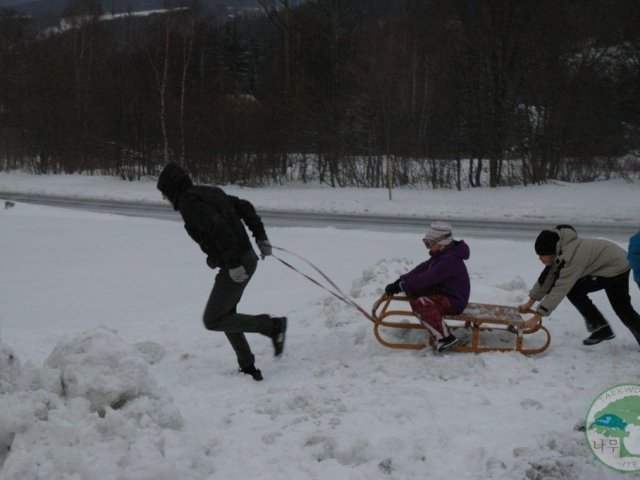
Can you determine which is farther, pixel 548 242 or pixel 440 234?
pixel 440 234

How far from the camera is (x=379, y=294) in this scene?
7164 millimetres

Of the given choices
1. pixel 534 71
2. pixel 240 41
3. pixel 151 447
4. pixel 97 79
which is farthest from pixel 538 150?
pixel 240 41

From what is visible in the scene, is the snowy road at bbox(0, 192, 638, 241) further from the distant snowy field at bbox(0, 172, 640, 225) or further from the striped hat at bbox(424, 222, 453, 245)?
the striped hat at bbox(424, 222, 453, 245)

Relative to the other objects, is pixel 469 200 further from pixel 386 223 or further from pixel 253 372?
pixel 253 372

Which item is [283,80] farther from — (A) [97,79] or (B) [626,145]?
(B) [626,145]

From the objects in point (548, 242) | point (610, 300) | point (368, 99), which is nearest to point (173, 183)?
point (548, 242)

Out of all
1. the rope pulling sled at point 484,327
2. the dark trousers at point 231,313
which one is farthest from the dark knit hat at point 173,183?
the rope pulling sled at point 484,327

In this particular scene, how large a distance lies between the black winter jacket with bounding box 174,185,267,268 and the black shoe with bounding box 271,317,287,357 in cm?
78

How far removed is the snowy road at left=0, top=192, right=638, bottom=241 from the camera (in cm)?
1387

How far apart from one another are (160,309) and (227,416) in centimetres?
353

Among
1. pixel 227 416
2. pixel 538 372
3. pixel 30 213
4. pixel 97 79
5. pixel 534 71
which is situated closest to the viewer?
pixel 227 416

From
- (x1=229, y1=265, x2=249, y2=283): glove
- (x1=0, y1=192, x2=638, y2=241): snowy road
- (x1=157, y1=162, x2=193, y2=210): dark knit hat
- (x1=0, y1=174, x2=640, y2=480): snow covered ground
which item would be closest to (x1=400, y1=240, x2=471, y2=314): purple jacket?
(x1=0, y1=174, x2=640, y2=480): snow covered ground

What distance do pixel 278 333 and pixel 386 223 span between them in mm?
10816

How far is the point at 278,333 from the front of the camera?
5.57 m
